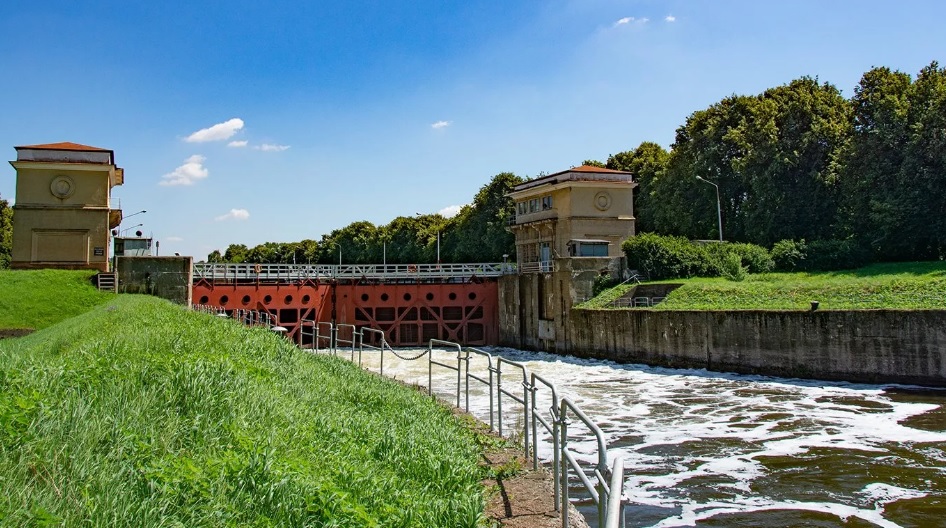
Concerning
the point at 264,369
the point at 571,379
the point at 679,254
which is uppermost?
the point at 679,254

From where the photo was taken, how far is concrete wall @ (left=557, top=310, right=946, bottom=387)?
19.3 metres

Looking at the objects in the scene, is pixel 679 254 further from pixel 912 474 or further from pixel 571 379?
pixel 912 474

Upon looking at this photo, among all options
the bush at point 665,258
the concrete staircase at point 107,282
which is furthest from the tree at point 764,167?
the concrete staircase at point 107,282

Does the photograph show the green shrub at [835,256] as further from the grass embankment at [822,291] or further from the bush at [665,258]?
the bush at [665,258]

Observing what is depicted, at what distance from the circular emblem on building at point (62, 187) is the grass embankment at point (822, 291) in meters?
25.0

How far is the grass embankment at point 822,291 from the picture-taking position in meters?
22.1

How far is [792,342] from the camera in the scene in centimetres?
2189

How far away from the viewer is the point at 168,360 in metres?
6.68

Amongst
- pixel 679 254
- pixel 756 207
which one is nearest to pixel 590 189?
pixel 679 254

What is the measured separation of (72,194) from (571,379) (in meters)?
25.4

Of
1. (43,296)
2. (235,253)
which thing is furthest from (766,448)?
(235,253)

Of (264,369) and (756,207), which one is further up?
(756,207)

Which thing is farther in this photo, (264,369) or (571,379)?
(571,379)

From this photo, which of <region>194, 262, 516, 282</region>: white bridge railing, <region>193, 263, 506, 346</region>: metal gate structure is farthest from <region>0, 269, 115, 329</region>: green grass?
<region>193, 263, 506, 346</region>: metal gate structure
